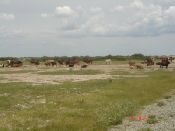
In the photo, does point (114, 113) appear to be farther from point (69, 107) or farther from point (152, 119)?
point (69, 107)

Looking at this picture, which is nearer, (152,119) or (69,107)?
(152,119)

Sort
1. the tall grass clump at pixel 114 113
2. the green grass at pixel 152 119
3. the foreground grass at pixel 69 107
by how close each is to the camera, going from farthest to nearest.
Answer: the green grass at pixel 152 119, the tall grass clump at pixel 114 113, the foreground grass at pixel 69 107

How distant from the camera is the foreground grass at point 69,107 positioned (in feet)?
64.0

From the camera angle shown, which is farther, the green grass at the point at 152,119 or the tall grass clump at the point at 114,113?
the green grass at the point at 152,119

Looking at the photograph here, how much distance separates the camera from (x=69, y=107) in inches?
1009

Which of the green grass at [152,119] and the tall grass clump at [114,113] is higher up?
the tall grass clump at [114,113]

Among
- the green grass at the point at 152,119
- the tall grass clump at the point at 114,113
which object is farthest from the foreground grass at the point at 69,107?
the green grass at the point at 152,119

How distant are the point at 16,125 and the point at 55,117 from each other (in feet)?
9.09

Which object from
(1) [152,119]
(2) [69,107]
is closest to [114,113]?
(1) [152,119]

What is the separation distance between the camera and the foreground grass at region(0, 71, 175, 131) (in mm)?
19516

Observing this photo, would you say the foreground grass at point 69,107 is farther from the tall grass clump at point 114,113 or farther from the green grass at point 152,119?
the green grass at point 152,119

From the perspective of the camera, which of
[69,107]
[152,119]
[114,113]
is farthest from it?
[69,107]

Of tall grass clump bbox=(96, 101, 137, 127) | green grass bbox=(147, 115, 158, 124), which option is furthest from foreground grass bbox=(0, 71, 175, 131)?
green grass bbox=(147, 115, 158, 124)

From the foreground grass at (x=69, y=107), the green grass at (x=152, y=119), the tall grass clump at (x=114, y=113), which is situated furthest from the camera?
the green grass at (x=152, y=119)
